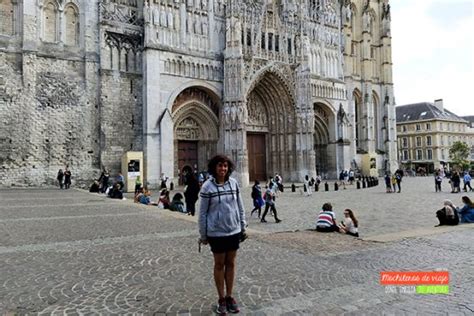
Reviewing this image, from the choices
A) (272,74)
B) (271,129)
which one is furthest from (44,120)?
(271,129)

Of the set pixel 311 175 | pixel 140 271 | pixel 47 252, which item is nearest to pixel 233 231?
pixel 140 271

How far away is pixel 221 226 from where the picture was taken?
410 cm

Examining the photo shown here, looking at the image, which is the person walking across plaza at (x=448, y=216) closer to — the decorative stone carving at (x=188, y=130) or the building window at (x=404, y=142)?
the decorative stone carving at (x=188, y=130)

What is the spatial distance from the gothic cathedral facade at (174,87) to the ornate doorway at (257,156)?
0.10 m

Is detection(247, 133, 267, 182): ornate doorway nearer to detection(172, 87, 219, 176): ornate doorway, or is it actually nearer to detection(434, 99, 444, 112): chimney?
detection(172, 87, 219, 176): ornate doorway

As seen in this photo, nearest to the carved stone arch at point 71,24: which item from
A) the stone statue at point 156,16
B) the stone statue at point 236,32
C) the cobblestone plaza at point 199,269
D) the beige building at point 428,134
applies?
the stone statue at point 156,16

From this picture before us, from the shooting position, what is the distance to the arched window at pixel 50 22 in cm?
2559

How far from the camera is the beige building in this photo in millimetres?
66062

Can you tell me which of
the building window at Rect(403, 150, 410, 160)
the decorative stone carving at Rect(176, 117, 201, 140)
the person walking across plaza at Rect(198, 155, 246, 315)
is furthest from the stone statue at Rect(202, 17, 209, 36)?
the building window at Rect(403, 150, 410, 160)

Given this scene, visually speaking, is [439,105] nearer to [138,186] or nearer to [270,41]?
[270,41]

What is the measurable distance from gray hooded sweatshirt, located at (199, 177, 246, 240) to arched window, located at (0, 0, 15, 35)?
87.9 feet

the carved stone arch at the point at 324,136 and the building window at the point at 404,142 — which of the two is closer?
the carved stone arch at the point at 324,136

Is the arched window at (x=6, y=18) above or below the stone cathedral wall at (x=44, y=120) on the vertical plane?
above

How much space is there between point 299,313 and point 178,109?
26.5 m
